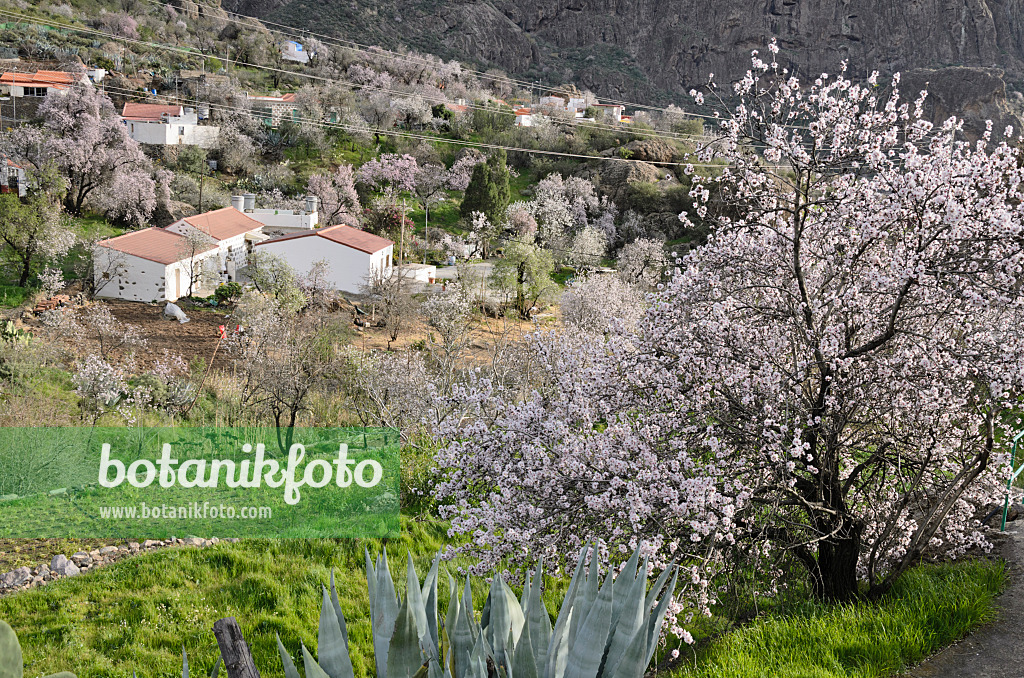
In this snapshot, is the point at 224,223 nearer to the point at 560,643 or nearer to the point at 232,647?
the point at 232,647

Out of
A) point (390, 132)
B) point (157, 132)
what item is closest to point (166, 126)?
point (157, 132)

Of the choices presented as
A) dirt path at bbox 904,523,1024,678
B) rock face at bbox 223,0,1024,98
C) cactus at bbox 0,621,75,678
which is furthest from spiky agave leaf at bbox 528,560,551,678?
rock face at bbox 223,0,1024,98

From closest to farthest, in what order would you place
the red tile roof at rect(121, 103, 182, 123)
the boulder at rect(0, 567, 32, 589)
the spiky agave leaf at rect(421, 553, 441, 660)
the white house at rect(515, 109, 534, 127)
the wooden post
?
the wooden post
the spiky agave leaf at rect(421, 553, 441, 660)
the boulder at rect(0, 567, 32, 589)
the red tile roof at rect(121, 103, 182, 123)
the white house at rect(515, 109, 534, 127)

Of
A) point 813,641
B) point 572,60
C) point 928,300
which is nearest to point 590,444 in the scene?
point 813,641

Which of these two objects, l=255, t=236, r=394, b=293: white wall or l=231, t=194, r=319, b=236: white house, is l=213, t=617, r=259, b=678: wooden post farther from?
l=231, t=194, r=319, b=236: white house

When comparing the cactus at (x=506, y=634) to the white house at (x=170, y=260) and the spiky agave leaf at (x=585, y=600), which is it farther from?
the white house at (x=170, y=260)

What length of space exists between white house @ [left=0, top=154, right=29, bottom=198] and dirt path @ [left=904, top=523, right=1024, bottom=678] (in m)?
30.5

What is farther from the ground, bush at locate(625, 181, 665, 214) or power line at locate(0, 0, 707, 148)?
power line at locate(0, 0, 707, 148)

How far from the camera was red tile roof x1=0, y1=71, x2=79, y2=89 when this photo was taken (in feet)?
113

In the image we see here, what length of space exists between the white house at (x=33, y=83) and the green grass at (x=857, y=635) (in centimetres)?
3932

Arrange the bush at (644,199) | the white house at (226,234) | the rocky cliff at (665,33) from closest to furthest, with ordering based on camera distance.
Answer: the white house at (226,234) < the bush at (644,199) < the rocky cliff at (665,33)

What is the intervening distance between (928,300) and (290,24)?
7267 centimetres

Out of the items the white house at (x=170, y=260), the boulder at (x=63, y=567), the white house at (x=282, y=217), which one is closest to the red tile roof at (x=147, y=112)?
→ the white house at (x=282, y=217)

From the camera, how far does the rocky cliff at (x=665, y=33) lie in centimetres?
7075
